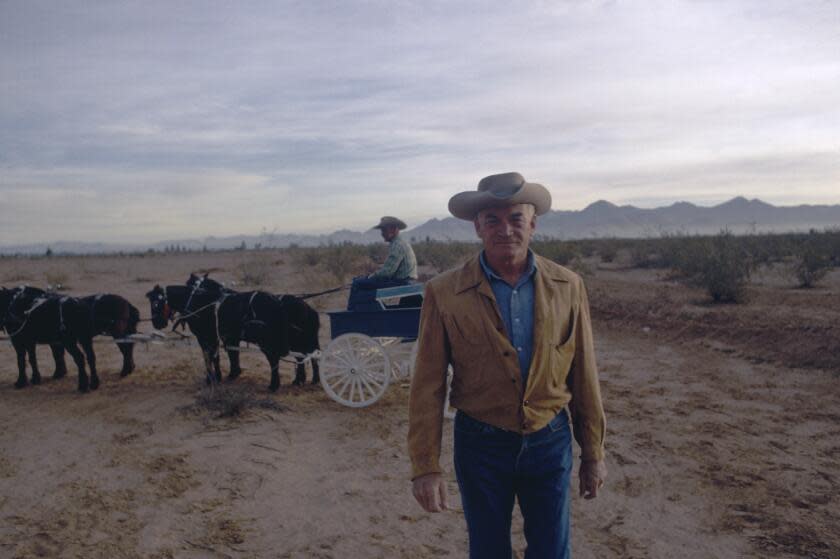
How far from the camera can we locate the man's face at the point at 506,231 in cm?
255

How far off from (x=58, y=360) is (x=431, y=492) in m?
8.01

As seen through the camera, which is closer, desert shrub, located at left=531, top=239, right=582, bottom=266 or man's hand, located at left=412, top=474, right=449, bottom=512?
man's hand, located at left=412, top=474, right=449, bottom=512

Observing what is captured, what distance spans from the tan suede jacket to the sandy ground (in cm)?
193

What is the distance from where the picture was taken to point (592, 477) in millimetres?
2627

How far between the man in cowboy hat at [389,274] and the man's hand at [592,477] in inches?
183

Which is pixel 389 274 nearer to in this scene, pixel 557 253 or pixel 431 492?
pixel 431 492

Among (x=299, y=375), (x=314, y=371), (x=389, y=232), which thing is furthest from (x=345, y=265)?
(x=389, y=232)

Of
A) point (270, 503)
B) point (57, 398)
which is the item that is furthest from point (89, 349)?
point (270, 503)

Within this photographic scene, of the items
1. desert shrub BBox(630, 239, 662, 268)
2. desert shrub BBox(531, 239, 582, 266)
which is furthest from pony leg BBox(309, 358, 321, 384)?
desert shrub BBox(630, 239, 662, 268)

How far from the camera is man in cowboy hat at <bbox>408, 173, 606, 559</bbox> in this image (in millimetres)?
2449

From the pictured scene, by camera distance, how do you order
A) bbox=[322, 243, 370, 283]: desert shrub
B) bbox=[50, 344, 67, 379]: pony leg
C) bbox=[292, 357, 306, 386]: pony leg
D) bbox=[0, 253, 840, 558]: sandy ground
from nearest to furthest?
bbox=[0, 253, 840, 558]: sandy ground < bbox=[292, 357, 306, 386]: pony leg < bbox=[50, 344, 67, 379]: pony leg < bbox=[322, 243, 370, 283]: desert shrub

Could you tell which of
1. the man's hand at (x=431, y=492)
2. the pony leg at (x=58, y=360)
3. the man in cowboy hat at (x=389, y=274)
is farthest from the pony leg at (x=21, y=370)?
the man's hand at (x=431, y=492)

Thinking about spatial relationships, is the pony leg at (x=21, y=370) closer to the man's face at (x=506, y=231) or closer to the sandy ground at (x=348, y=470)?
the sandy ground at (x=348, y=470)

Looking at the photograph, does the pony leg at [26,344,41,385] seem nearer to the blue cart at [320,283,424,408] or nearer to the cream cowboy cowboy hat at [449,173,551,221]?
the blue cart at [320,283,424,408]
